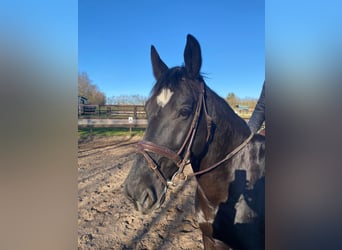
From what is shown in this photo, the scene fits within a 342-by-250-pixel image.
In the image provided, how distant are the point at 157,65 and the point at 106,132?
0.67 metres

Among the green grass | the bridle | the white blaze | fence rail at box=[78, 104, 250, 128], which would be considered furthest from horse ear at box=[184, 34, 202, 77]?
the green grass

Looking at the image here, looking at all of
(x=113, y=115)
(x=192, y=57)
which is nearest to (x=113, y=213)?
(x=113, y=115)

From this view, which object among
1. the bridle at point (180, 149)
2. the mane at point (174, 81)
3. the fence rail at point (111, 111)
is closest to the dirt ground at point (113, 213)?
the fence rail at point (111, 111)

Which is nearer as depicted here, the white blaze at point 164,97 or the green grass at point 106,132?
the white blaze at point 164,97

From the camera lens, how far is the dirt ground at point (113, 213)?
5.14 feet

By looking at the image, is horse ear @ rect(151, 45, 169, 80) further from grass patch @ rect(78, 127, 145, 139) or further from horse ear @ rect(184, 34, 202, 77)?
grass patch @ rect(78, 127, 145, 139)

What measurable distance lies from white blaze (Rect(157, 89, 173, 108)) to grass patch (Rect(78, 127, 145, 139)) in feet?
0.97

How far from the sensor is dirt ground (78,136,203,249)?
Result: 157 cm

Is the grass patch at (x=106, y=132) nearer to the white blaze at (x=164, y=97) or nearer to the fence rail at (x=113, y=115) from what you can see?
the fence rail at (x=113, y=115)

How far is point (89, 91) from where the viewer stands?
140 cm

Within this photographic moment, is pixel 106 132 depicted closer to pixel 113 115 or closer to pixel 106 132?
pixel 106 132

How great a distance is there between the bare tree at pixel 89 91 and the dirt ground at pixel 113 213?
12.1 inches
